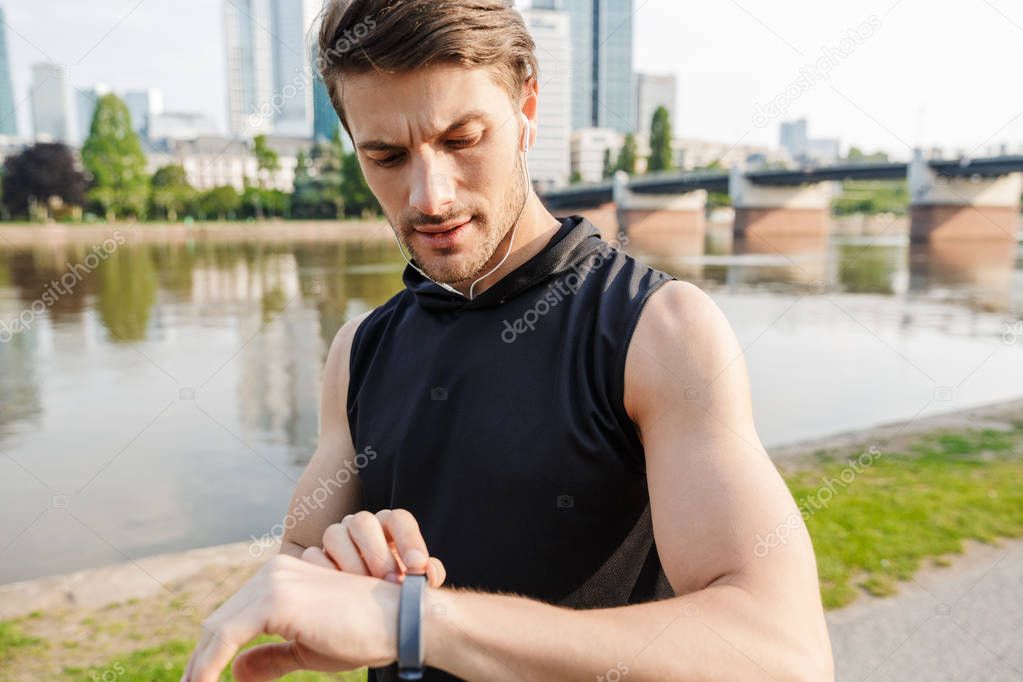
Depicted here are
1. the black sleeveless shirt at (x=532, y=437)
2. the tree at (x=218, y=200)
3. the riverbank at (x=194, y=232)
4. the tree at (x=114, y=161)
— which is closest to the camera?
the black sleeveless shirt at (x=532, y=437)

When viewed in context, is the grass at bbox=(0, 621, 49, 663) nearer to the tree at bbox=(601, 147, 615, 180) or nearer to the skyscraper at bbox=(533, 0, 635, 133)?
the skyscraper at bbox=(533, 0, 635, 133)

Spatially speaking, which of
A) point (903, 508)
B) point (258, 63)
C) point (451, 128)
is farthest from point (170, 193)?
point (258, 63)

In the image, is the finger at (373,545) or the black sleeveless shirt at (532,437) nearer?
the finger at (373,545)

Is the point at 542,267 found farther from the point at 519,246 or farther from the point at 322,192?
the point at 322,192

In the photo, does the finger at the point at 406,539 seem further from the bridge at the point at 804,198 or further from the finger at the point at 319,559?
the bridge at the point at 804,198

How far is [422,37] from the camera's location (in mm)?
1178

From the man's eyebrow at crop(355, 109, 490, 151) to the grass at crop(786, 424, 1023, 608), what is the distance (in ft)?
11.8

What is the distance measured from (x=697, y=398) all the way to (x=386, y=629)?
0.51m

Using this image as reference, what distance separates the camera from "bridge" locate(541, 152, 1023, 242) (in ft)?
139

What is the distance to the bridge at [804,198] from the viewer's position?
42.4 metres

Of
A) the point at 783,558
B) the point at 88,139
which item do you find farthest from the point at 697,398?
the point at 88,139

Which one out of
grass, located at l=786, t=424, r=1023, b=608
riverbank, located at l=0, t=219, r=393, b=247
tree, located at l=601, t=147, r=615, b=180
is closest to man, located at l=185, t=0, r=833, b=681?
grass, located at l=786, t=424, r=1023, b=608

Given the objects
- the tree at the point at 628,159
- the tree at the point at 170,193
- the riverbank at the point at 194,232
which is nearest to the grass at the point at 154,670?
the riverbank at the point at 194,232

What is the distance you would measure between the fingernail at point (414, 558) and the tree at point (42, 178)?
63.3 meters
